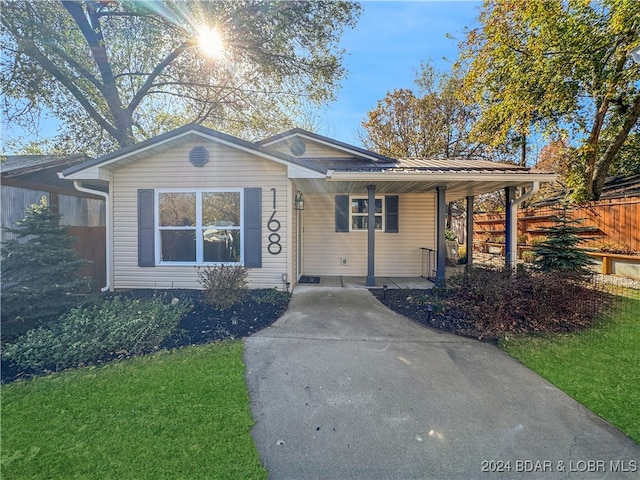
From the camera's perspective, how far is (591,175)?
10703mm

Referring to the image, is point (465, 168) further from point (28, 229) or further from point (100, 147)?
point (100, 147)

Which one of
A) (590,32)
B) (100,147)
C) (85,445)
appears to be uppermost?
(590,32)

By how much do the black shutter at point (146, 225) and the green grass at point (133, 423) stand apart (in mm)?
3594

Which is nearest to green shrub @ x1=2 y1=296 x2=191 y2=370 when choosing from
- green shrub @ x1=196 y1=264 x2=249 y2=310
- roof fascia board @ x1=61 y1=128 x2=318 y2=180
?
green shrub @ x1=196 y1=264 x2=249 y2=310

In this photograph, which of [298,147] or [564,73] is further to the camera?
[298,147]

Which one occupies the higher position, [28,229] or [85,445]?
[28,229]

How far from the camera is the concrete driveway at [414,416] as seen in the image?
7.21 ft

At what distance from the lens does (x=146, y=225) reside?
6.79m

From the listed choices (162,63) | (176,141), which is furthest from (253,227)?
(162,63)

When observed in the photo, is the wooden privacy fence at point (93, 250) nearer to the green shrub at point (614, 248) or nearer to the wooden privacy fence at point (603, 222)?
the wooden privacy fence at point (603, 222)

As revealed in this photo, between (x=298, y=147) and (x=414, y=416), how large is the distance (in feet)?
26.8

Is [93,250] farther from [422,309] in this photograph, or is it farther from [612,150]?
[612,150]

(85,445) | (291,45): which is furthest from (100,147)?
(85,445)

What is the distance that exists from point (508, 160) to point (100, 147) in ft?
70.3
